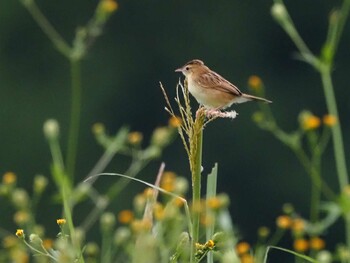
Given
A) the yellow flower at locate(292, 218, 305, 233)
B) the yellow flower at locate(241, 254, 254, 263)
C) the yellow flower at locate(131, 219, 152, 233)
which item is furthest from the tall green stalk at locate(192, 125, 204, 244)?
the yellow flower at locate(292, 218, 305, 233)

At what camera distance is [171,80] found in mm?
27203

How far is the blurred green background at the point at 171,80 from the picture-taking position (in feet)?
87.0

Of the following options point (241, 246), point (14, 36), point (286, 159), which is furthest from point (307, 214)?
point (241, 246)

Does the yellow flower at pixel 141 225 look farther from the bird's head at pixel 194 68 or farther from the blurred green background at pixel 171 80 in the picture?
the blurred green background at pixel 171 80

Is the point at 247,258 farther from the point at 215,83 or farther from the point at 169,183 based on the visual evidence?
the point at 215,83

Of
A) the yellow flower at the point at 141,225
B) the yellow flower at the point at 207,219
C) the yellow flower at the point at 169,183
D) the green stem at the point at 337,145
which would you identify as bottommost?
the yellow flower at the point at 141,225

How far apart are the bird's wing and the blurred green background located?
17.5 metres

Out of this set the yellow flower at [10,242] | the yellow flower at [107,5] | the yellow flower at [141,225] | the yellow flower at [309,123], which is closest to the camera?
the yellow flower at [141,225]

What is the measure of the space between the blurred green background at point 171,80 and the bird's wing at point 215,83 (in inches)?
690

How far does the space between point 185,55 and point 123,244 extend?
2442 cm

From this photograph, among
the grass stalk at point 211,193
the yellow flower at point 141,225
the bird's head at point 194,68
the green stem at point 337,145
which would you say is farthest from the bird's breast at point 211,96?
the yellow flower at point 141,225

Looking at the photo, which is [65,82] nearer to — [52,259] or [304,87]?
[304,87]

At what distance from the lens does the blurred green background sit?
87.0ft

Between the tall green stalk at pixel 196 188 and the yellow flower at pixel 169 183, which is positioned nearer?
the tall green stalk at pixel 196 188
